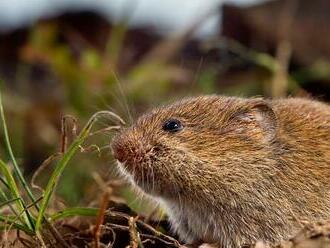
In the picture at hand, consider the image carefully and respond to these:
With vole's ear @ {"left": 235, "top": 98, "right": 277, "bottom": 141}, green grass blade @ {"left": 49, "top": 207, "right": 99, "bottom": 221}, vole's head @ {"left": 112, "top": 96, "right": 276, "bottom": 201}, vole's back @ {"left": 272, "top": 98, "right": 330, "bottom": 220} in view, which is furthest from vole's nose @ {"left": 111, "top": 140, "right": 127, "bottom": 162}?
vole's back @ {"left": 272, "top": 98, "right": 330, "bottom": 220}

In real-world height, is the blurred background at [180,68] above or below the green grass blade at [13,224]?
above

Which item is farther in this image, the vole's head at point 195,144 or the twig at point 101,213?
the vole's head at point 195,144

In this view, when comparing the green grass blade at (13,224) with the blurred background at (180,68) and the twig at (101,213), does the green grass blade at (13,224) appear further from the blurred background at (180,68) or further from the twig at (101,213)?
the blurred background at (180,68)

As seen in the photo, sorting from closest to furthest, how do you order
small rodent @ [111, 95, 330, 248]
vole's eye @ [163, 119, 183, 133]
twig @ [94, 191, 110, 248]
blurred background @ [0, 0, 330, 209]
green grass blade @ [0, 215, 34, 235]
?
twig @ [94, 191, 110, 248]
green grass blade @ [0, 215, 34, 235]
small rodent @ [111, 95, 330, 248]
vole's eye @ [163, 119, 183, 133]
blurred background @ [0, 0, 330, 209]

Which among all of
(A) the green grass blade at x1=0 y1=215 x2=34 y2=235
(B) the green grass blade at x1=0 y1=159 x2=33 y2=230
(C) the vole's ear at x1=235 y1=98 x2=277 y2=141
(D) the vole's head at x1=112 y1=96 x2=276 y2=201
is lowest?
(A) the green grass blade at x1=0 y1=215 x2=34 y2=235

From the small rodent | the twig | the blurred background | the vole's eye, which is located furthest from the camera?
the blurred background

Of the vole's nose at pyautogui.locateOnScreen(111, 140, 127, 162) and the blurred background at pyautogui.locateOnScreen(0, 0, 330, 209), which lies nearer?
the vole's nose at pyautogui.locateOnScreen(111, 140, 127, 162)

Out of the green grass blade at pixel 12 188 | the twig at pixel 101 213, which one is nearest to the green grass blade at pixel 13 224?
the green grass blade at pixel 12 188

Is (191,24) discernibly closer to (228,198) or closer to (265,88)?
(265,88)

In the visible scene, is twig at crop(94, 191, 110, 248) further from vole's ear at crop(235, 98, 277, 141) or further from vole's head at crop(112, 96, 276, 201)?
vole's ear at crop(235, 98, 277, 141)

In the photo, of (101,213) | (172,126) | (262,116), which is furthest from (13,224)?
(262,116)
